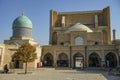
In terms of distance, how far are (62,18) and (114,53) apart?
14958 millimetres

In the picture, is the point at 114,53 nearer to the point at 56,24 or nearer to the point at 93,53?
the point at 93,53

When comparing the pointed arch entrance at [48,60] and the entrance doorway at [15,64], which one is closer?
the entrance doorway at [15,64]

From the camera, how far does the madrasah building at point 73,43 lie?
3431 centimetres

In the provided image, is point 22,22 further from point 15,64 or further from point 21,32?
point 15,64

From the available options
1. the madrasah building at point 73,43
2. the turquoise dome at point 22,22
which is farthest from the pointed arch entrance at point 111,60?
the turquoise dome at point 22,22

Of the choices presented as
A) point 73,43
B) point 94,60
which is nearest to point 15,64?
point 73,43

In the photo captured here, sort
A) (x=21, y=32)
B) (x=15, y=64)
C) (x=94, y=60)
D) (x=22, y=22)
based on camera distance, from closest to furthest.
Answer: (x=15, y=64) < (x=94, y=60) < (x=21, y=32) < (x=22, y=22)

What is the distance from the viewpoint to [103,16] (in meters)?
44.2

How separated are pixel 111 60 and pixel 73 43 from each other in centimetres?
712

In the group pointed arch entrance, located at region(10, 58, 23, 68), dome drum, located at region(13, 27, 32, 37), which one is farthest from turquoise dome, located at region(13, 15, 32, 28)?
pointed arch entrance, located at region(10, 58, 23, 68)

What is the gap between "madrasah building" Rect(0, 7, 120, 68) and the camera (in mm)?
34312

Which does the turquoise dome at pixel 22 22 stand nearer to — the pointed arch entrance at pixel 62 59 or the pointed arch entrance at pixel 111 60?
the pointed arch entrance at pixel 62 59

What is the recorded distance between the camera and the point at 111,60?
119 ft

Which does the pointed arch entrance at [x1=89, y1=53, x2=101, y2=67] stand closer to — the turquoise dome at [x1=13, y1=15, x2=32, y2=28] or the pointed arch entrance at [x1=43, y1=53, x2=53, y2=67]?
the pointed arch entrance at [x1=43, y1=53, x2=53, y2=67]
